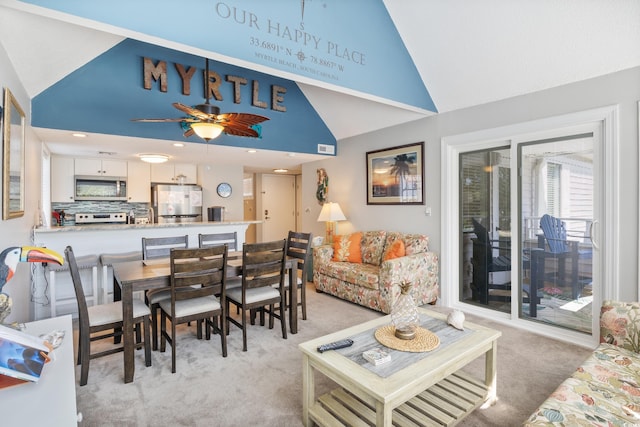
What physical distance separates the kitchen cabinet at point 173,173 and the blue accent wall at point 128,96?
2.18 metres

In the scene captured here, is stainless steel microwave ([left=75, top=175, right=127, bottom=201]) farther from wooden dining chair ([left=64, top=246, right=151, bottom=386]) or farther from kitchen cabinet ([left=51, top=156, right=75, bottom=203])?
wooden dining chair ([left=64, top=246, right=151, bottom=386])

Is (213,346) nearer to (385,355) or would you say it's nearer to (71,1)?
(385,355)

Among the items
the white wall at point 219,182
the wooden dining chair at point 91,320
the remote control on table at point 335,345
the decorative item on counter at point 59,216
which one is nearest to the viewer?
the remote control on table at point 335,345

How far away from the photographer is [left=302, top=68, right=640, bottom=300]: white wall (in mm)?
2693

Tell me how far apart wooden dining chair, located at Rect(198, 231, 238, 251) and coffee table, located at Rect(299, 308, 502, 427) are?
2284mm

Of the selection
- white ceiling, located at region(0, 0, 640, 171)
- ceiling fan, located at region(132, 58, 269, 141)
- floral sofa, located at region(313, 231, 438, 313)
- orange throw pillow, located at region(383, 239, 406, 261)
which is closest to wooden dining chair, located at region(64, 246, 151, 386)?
ceiling fan, located at region(132, 58, 269, 141)

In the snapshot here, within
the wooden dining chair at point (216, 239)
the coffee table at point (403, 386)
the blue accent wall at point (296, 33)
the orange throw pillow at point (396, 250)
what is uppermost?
the blue accent wall at point (296, 33)

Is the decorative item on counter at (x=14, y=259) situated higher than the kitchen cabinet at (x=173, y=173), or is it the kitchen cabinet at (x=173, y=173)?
the kitchen cabinet at (x=173, y=173)

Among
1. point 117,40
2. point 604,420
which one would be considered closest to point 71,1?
point 117,40

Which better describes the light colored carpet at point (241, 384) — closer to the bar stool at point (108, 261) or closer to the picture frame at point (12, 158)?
the bar stool at point (108, 261)

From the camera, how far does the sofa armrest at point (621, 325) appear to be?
1964mm

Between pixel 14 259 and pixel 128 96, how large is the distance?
2866 millimetres

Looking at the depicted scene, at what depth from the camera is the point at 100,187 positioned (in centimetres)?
562

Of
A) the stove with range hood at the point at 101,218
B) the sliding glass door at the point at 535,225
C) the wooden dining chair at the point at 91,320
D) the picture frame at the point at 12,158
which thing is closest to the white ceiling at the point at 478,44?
the picture frame at the point at 12,158
